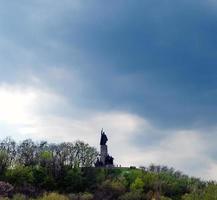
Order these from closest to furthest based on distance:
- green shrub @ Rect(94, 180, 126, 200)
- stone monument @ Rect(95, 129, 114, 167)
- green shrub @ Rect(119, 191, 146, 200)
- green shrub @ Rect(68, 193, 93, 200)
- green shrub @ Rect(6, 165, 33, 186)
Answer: green shrub @ Rect(68, 193, 93, 200), green shrub @ Rect(119, 191, 146, 200), green shrub @ Rect(6, 165, 33, 186), green shrub @ Rect(94, 180, 126, 200), stone monument @ Rect(95, 129, 114, 167)

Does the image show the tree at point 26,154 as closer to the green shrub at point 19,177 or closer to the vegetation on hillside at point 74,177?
the vegetation on hillside at point 74,177

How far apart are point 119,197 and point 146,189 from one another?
11.5m

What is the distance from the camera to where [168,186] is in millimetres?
114375

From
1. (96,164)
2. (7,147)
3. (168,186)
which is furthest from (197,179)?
(7,147)

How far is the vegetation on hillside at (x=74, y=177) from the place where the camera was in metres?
105

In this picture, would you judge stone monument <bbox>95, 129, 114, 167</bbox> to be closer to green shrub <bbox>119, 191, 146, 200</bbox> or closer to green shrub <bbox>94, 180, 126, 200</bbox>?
green shrub <bbox>94, 180, 126, 200</bbox>

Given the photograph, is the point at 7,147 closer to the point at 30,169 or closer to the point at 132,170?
the point at 30,169

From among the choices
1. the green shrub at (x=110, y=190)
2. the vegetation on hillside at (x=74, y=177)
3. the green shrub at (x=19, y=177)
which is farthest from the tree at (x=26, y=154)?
the green shrub at (x=110, y=190)

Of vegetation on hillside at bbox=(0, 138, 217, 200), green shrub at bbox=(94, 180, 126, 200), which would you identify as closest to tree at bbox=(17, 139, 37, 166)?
vegetation on hillside at bbox=(0, 138, 217, 200)

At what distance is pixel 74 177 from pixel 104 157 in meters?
19.0

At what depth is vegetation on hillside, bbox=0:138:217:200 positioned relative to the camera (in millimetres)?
105438

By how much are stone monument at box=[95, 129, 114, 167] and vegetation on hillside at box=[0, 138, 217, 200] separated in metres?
2.26

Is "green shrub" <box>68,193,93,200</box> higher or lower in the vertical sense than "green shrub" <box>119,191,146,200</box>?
lower

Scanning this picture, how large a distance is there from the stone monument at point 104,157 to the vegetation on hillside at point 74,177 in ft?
7.42
